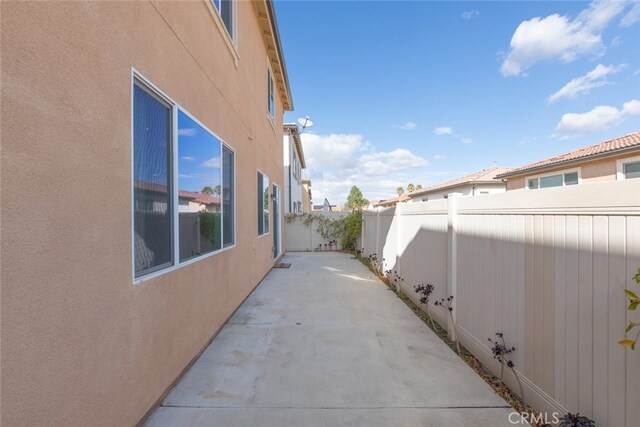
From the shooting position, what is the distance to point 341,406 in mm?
2580

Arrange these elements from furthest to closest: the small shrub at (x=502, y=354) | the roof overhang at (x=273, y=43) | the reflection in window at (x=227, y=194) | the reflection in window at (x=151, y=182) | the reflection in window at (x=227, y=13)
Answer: the roof overhang at (x=273, y=43)
the reflection in window at (x=227, y=13)
the reflection in window at (x=227, y=194)
the small shrub at (x=502, y=354)
the reflection in window at (x=151, y=182)

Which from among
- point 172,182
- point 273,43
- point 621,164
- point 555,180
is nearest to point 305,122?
point 273,43

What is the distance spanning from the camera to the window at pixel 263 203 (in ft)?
24.4

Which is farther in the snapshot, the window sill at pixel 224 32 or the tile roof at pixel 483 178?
the tile roof at pixel 483 178

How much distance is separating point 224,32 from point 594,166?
51.7 feet

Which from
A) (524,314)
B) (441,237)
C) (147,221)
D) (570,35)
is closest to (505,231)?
(524,314)

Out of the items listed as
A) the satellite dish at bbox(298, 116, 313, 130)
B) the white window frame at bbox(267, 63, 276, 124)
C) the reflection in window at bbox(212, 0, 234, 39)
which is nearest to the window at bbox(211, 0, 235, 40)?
the reflection in window at bbox(212, 0, 234, 39)

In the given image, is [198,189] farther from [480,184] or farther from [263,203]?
[480,184]

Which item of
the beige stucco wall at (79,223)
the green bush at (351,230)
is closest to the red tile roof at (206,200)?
the beige stucco wall at (79,223)

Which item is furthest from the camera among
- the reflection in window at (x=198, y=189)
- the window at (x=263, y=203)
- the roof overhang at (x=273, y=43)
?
the window at (x=263, y=203)

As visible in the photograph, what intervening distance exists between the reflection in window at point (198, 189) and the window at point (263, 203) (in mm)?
3023

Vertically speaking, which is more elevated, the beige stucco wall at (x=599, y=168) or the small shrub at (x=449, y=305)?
the beige stucco wall at (x=599, y=168)

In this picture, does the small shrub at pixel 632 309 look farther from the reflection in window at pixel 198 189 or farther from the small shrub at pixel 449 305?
the reflection in window at pixel 198 189

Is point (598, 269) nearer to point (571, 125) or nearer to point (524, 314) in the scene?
point (524, 314)
